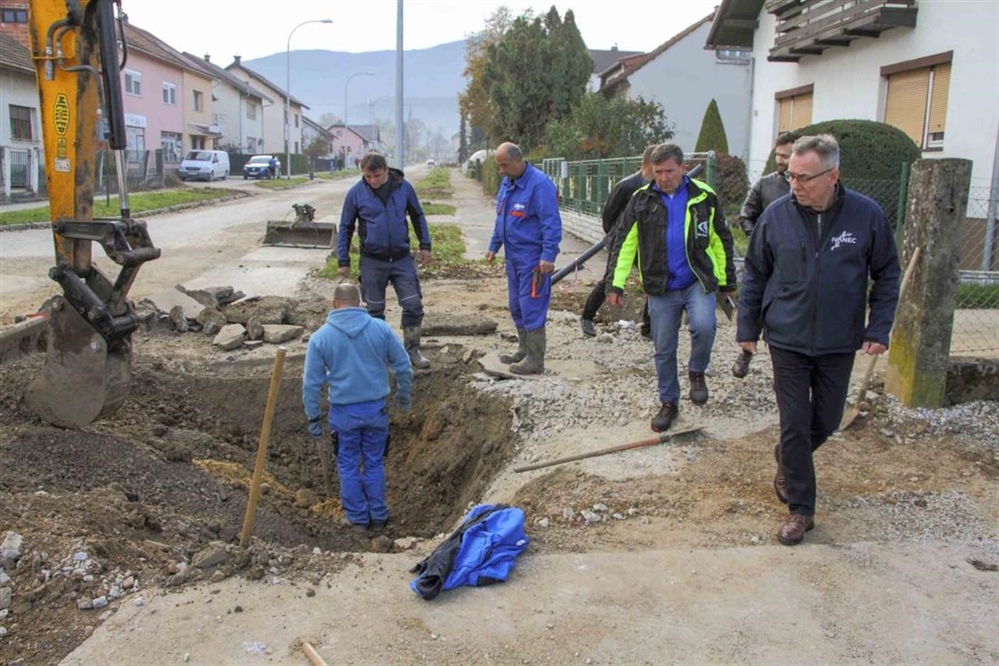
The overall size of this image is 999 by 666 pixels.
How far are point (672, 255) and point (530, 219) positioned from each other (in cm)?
142

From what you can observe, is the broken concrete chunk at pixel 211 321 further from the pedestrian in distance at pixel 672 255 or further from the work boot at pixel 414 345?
the pedestrian in distance at pixel 672 255

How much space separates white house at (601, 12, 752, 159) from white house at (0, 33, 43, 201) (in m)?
23.7

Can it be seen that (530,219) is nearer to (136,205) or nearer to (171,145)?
(136,205)

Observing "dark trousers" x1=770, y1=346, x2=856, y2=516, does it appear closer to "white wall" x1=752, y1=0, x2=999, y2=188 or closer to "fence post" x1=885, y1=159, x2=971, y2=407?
"fence post" x1=885, y1=159, x2=971, y2=407

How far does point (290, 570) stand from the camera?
392cm

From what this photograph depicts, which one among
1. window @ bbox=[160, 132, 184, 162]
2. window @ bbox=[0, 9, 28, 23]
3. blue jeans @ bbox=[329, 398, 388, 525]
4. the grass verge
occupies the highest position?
window @ bbox=[0, 9, 28, 23]

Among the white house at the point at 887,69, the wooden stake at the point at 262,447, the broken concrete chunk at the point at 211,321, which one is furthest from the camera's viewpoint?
the white house at the point at 887,69

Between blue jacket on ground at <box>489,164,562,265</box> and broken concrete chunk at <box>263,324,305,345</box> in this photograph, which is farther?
broken concrete chunk at <box>263,324,305,345</box>

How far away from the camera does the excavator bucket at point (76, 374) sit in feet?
17.3

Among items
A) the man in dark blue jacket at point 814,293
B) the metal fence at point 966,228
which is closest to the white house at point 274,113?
the metal fence at point 966,228

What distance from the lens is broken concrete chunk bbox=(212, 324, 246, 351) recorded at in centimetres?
839

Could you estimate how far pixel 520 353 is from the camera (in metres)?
7.30

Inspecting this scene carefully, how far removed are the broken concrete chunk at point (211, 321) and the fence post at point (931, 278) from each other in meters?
6.33

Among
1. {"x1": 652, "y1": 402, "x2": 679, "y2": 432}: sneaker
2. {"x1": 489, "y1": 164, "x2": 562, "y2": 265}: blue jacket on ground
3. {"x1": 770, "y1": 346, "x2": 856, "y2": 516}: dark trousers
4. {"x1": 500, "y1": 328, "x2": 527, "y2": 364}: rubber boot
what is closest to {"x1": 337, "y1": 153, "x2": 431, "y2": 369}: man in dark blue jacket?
{"x1": 500, "y1": 328, "x2": 527, "y2": 364}: rubber boot
